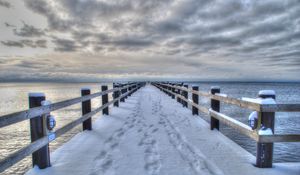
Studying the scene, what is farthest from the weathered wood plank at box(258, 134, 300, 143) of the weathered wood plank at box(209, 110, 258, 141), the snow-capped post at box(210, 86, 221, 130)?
the snow-capped post at box(210, 86, 221, 130)

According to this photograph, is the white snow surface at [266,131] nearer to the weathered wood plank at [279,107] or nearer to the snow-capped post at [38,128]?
the weathered wood plank at [279,107]

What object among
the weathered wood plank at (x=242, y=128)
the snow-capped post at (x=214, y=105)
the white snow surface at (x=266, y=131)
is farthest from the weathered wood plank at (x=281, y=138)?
the snow-capped post at (x=214, y=105)

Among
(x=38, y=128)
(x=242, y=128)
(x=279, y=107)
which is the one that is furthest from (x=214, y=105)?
(x=38, y=128)

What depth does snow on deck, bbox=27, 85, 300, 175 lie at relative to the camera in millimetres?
3826

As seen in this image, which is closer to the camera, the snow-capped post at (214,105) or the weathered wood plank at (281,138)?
the weathered wood plank at (281,138)

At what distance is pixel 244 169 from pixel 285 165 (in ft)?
2.80

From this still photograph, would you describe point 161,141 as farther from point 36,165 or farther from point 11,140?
point 11,140

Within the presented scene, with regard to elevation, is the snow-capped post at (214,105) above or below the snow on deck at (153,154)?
above

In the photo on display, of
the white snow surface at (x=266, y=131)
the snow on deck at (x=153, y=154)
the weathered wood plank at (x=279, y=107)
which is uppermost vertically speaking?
the weathered wood plank at (x=279, y=107)

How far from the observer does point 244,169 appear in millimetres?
3873

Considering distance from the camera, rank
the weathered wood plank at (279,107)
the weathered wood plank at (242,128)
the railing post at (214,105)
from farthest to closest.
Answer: the railing post at (214,105), the weathered wood plank at (242,128), the weathered wood plank at (279,107)

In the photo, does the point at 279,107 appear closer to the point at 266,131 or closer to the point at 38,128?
the point at 266,131

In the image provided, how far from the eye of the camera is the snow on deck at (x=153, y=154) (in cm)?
383

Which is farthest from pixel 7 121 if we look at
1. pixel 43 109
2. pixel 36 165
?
pixel 36 165
